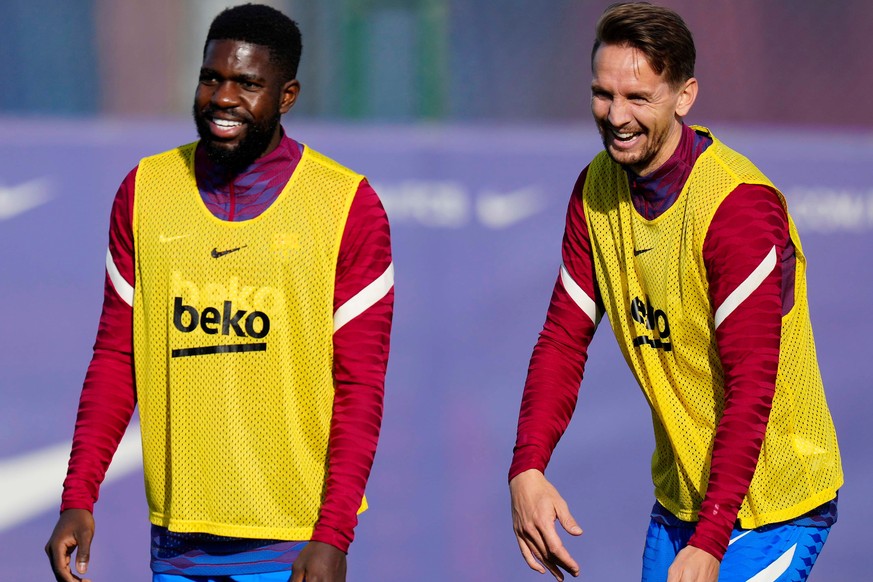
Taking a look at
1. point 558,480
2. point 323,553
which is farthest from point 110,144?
point 323,553

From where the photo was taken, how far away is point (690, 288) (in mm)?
2479

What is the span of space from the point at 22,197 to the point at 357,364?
221 centimetres

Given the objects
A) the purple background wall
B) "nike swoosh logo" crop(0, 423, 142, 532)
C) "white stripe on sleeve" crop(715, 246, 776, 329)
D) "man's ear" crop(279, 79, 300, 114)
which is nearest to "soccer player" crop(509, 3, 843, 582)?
"white stripe on sleeve" crop(715, 246, 776, 329)

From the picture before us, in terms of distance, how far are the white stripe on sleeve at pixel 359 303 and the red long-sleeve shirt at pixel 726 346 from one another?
0.35 m

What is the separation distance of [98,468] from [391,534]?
1987 millimetres

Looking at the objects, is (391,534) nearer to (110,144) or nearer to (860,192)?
(110,144)

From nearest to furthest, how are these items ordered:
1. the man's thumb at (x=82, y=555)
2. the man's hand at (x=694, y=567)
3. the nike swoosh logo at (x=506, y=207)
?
1. the man's hand at (x=694, y=567)
2. the man's thumb at (x=82, y=555)
3. the nike swoosh logo at (x=506, y=207)

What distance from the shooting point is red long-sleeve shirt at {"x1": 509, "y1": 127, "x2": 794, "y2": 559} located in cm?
229

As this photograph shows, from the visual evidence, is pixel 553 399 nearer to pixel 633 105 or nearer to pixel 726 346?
pixel 726 346

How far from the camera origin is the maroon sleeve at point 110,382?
2547mm

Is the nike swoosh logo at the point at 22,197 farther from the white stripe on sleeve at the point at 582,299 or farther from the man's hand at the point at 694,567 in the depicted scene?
the man's hand at the point at 694,567

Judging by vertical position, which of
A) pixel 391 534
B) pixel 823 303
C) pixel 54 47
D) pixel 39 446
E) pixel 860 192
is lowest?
pixel 391 534

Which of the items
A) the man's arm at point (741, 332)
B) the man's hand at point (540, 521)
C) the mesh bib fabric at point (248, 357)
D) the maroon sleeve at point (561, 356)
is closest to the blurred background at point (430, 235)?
the maroon sleeve at point (561, 356)

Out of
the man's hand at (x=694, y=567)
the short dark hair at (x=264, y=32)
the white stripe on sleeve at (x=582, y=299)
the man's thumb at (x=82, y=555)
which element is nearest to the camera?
the man's hand at (x=694, y=567)
